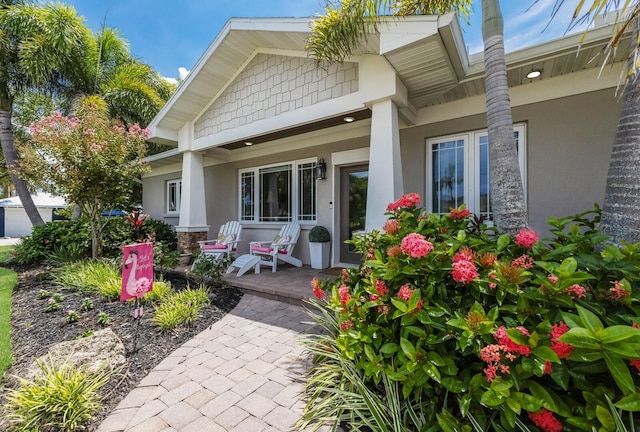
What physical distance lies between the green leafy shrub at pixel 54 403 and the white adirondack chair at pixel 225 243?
3992 mm

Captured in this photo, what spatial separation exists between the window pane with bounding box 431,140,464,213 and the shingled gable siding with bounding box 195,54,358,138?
77.0 inches

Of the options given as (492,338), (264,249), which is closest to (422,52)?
(492,338)

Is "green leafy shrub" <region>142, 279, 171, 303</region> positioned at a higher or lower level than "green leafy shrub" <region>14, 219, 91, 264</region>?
lower

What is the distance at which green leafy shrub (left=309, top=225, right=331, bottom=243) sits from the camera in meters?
6.31

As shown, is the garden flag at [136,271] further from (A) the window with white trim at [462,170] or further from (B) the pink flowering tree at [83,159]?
(A) the window with white trim at [462,170]

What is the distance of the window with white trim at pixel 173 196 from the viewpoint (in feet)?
34.7

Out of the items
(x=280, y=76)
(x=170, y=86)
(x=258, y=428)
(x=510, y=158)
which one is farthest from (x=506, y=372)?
(x=170, y=86)

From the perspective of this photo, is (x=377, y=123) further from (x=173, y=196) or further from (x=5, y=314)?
(x=173, y=196)

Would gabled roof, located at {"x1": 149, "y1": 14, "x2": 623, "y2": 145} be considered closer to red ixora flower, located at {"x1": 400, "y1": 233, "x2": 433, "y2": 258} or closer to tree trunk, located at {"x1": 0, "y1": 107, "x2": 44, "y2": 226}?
red ixora flower, located at {"x1": 400, "y1": 233, "x2": 433, "y2": 258}

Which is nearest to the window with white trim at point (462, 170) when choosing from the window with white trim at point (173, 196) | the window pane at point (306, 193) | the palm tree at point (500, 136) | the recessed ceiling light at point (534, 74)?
the recessed ceiling light at point (534, 74)

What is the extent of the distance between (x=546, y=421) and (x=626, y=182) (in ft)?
6.67

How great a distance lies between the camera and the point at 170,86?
1296 cm

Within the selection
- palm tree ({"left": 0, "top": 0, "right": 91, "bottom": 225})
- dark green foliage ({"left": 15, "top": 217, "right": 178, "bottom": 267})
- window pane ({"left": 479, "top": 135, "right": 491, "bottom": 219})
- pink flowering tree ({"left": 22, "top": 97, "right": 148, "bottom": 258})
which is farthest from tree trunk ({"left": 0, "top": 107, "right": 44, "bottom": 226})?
window pane ({"left": 479, "top": 135, "right": 491, "bottom": 219})

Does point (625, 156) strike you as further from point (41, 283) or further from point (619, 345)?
point (41, 283)
